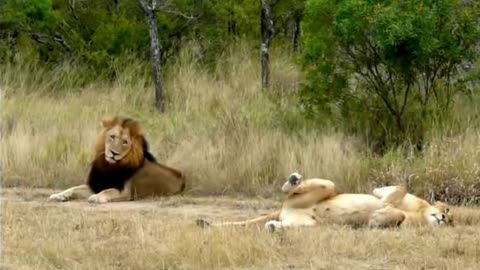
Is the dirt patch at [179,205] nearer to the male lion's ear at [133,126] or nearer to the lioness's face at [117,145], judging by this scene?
the lioness's face at [117,145]

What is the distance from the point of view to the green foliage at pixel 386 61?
11.7 metres

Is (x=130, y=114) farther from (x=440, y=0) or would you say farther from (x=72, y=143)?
(x=440, y=0)

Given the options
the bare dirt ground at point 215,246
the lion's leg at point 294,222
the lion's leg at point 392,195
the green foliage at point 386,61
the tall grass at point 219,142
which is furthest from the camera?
the green foliage at point 386,61

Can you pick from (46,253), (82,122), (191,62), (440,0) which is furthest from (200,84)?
(46,253)

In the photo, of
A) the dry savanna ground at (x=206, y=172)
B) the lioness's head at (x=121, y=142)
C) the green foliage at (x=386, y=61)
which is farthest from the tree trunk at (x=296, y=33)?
the lioness's head at (x=121, y=142)

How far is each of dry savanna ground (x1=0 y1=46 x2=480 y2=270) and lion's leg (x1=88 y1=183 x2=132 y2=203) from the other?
0.47 ft

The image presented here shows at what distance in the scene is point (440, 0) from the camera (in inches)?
467

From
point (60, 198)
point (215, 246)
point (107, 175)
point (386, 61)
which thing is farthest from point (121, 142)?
point (215, 246)

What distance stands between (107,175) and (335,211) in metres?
3.48

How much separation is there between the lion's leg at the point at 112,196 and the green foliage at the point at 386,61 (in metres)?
2.92

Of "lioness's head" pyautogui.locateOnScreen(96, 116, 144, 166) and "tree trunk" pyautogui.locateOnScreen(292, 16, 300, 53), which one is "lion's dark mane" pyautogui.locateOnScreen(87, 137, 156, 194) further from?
"tree trunk" pyautogui.locateOnScreen(292, 16, 300, 53)

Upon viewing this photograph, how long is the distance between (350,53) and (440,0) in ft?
4.28

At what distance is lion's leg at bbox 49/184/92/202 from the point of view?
1134cm

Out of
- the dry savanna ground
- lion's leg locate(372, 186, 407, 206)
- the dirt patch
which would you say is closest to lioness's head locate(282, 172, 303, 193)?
the dry savanna ground
